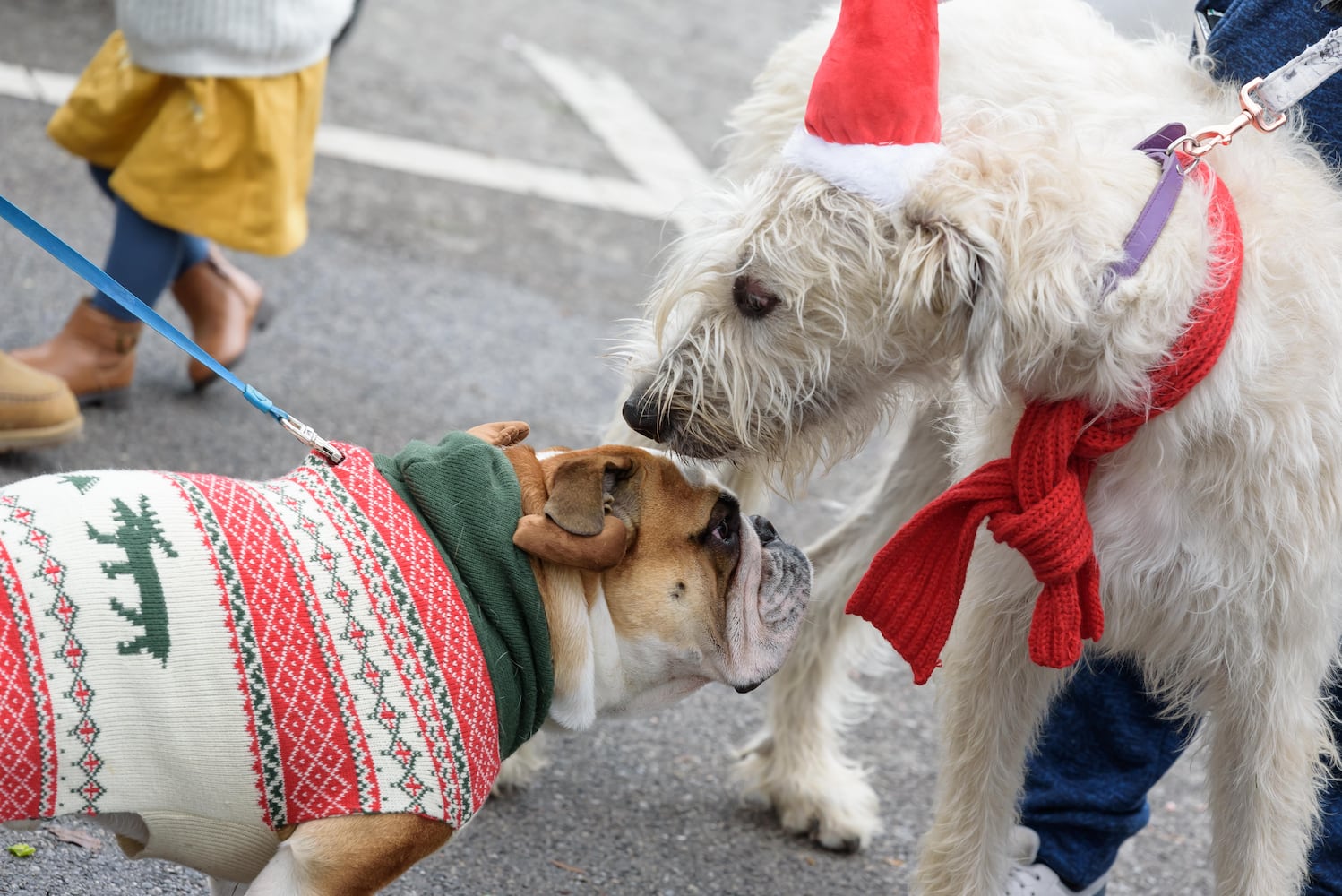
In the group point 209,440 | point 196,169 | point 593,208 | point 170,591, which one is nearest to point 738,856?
point 170,591

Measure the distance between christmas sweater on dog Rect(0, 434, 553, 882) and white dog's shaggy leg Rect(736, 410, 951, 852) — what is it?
1461mm

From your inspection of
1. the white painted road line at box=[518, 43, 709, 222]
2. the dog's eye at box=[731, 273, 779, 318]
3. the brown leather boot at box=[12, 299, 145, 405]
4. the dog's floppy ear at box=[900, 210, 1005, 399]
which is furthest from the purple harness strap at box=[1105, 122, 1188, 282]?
the white painted road line at box=[518, 43, 709, 222]

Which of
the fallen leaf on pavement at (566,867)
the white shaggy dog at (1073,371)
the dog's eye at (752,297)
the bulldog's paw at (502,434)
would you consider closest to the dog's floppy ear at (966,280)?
the white shaggy dog at (1073,371)

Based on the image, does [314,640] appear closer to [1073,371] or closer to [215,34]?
[1073,371]

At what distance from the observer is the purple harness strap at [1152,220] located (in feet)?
7.16

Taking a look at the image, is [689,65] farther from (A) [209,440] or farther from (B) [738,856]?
(B) [738,856]

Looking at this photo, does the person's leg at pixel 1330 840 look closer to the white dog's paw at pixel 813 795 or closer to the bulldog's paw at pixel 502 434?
the white dog's paw at pixel 813 795

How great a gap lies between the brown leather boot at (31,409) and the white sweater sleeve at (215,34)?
1.01 m

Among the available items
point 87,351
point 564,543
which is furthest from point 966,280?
point 87,351

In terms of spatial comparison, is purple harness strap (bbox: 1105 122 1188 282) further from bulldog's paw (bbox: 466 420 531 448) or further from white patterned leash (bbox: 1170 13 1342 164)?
bulldog's paw (bbox: 466 420 531 448)

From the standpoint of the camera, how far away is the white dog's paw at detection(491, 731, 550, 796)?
339 centimetres

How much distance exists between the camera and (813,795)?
3529 mm

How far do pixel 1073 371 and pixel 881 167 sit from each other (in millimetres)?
471

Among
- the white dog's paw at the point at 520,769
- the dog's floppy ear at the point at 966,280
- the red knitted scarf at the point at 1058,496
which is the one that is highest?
the dog's floppy ear at the point at 966,280
